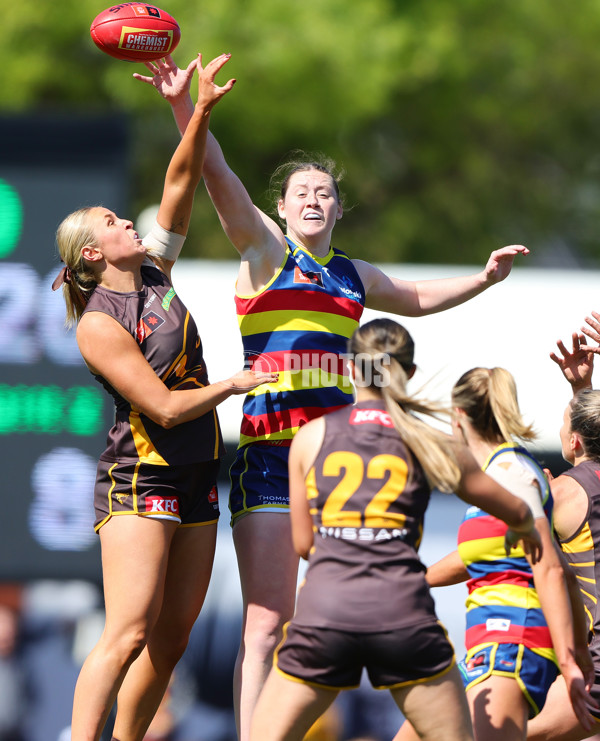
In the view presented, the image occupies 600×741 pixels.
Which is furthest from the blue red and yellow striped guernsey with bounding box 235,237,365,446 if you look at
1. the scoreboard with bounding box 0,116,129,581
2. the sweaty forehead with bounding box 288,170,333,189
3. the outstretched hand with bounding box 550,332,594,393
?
the scoreboard with bounding box 0,116,129,581

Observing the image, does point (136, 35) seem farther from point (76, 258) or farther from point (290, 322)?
point (290, 322)

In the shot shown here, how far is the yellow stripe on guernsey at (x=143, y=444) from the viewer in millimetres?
3744

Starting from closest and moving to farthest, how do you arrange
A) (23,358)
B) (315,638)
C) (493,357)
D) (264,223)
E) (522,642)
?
1. (315,638)
2. (522,642)
3. (264,223)
4. (23,358)
5. (493,357)

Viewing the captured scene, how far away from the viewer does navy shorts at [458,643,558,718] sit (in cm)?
370

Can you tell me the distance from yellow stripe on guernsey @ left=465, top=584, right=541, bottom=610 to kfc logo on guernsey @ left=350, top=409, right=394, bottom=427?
3.04 feet

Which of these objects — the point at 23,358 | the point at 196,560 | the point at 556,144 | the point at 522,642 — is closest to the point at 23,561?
the point at 23,358

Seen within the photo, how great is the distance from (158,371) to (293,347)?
21.8 inches

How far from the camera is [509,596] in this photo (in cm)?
378

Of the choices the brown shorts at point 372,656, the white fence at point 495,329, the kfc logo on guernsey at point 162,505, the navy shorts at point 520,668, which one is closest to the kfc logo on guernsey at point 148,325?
the kfc logo on guernsey at point 162,505

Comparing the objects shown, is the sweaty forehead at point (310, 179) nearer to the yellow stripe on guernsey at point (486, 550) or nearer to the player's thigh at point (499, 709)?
the yellow stripe on guernsey at point (486, 550)

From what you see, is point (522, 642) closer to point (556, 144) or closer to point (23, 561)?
point (23, 561)

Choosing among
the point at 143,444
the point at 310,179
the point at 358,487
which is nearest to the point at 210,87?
the point at 310,179

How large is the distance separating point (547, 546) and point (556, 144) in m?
14.2

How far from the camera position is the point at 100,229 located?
3.85 meters
